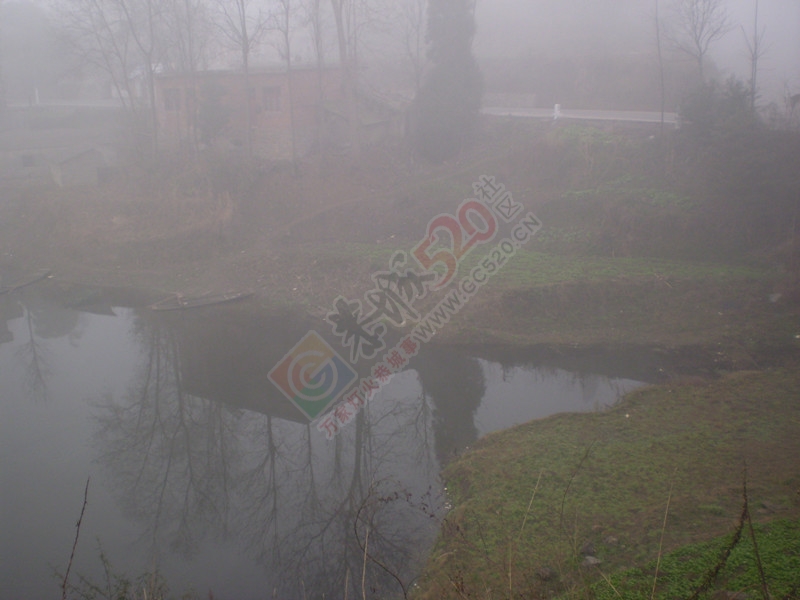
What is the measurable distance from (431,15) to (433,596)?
23828 mm

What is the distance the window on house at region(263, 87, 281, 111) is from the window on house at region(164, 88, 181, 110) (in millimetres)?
5171

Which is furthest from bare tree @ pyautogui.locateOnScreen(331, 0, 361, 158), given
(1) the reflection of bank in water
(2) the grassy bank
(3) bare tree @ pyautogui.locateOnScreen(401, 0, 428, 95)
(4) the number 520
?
(2) the grassy bank

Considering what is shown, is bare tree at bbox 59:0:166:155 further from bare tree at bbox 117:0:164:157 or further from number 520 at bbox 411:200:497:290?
number 520 at bbox 411:200:497:290

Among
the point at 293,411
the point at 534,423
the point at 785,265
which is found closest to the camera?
the point at 534,423

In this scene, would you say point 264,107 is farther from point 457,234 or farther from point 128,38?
point 457,234

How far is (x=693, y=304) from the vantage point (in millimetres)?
14117

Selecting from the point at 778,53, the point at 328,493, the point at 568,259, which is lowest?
the point at 328,493

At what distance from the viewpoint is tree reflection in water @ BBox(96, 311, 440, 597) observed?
7426 millimetres

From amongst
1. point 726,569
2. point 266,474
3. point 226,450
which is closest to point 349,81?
point 226,450

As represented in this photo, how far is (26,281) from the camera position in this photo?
1916cm

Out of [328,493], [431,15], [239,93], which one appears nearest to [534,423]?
[328,493]

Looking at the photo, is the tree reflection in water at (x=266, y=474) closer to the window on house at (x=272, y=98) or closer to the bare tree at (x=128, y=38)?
the window on house at (x=272, y=98)

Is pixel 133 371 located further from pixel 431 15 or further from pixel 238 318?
pixel 431 15

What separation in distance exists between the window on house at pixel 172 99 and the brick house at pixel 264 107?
3.98 ft
